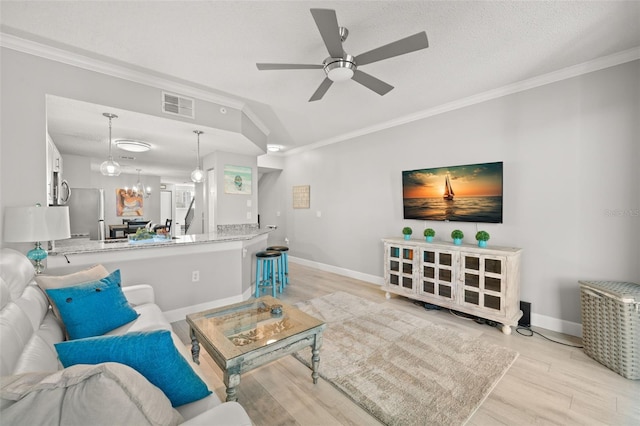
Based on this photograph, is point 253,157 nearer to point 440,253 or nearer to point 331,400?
point 440,253

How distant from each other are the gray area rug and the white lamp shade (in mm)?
2243

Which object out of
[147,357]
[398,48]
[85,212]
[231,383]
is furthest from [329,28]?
[85,212]

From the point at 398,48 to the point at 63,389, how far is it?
93.8 inches

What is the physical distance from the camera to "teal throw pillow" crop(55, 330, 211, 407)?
3.18 ft

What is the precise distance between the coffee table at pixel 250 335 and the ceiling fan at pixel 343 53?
6.53 ft

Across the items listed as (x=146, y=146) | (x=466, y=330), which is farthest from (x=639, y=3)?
(x=146, y=146)

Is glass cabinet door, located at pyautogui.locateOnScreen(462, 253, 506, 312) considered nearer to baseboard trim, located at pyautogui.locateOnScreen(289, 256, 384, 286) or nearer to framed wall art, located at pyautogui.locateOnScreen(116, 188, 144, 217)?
baseboard trim, located at pyautogui.locateOnScreen(289, 256, 384, 286)

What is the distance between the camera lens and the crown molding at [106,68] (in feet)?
7.36

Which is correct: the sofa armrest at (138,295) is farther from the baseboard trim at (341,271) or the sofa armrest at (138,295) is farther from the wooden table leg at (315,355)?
the baseboard trim at (341,271)

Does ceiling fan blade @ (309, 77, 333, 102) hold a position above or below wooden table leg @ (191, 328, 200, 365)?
above

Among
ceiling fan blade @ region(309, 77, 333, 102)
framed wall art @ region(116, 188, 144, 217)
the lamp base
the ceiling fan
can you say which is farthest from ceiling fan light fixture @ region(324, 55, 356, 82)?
framed wall art @ region(116, 188, 144, 217)

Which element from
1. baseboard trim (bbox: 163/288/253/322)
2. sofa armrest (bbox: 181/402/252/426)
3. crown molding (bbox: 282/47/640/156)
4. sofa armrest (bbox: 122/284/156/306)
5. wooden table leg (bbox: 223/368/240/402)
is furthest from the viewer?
baseboard trim (bbox: 163/288/253/322)

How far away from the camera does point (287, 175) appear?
260 inches

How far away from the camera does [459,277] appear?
10.5 feet
